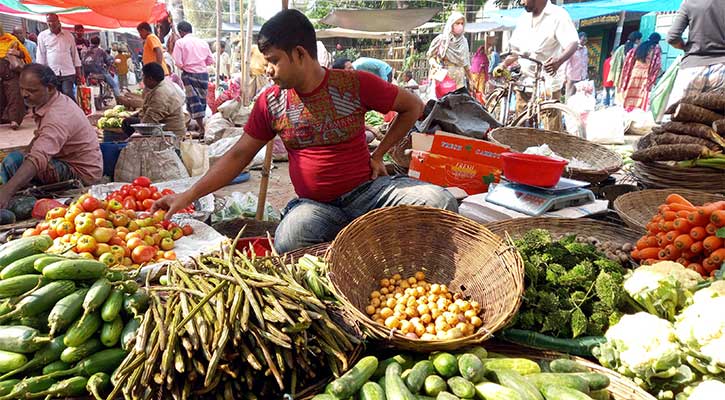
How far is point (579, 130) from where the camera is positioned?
5.75 m

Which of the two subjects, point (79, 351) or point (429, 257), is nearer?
point (79, 351)

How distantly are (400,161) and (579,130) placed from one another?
2.45 metres

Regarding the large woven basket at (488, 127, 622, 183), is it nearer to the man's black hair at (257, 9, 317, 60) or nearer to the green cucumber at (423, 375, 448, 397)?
the man's black hair at (257, 9, 317, 60)

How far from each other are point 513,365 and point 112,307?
1.41 metres

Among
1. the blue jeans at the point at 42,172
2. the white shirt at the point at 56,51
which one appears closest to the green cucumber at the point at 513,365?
the blue jeans at the point at 42,172

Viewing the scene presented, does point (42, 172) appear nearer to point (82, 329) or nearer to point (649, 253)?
point (82, 329)

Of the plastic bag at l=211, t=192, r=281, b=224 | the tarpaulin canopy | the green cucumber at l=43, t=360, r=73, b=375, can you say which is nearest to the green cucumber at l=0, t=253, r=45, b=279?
the green cucumber at l=43, t=360, r=73, b=375

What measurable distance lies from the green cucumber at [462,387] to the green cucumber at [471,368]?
0.08 feet

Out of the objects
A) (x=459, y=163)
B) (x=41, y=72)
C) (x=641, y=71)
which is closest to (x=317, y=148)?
(x=459, y=163)

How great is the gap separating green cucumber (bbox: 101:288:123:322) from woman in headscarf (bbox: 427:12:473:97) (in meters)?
9.10

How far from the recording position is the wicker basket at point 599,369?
1610 mm

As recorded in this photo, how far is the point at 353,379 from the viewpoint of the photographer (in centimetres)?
148

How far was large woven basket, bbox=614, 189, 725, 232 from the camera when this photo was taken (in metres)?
3.20

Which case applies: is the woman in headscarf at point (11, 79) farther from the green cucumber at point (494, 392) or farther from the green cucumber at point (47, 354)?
the green cucumber at point (494, 392)
